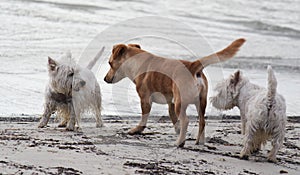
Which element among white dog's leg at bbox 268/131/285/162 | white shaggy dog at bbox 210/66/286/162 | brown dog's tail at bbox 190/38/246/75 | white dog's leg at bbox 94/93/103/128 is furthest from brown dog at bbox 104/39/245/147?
white dog's leg at bbox 268/131/285/162

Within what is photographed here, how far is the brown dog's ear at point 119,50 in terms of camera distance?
784cm

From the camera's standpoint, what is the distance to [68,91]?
7754mm

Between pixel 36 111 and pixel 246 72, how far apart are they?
599 cm

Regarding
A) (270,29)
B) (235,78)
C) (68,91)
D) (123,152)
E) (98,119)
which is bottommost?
(123,152)

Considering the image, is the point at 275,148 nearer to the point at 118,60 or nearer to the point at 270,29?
the point at 118,60

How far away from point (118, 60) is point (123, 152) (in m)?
1.92

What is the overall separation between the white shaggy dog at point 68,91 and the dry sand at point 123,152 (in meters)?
0.23

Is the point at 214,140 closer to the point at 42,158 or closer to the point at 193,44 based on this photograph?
the point at 42,158

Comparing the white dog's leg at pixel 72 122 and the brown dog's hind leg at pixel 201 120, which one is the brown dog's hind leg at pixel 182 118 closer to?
the brown dog's hind leg at pixel 201 120

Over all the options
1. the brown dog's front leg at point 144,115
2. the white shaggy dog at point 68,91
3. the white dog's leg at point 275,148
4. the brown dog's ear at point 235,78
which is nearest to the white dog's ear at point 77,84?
the white shaggy dog at point 68,91

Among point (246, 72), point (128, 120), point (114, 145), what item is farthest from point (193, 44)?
point (114, 145)

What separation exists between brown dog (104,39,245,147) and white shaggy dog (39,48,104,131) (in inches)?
16.6

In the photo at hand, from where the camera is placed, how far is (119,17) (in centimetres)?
2203

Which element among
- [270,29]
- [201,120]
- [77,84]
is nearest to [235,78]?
[201,120]
